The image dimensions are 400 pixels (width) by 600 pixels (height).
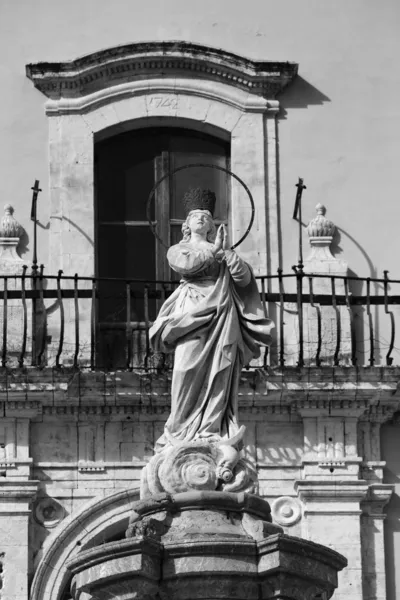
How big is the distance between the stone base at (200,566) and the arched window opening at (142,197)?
232 inches

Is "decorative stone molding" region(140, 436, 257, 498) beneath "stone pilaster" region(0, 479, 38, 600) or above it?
beneath

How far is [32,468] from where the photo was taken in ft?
66.3

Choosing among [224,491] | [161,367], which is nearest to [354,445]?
[161,367]

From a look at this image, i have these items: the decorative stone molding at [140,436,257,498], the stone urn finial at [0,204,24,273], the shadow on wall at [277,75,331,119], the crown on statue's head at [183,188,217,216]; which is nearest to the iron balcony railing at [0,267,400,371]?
the stone urn finial at [0,204,24,273]

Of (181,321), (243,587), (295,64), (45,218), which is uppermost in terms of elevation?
(295,64)

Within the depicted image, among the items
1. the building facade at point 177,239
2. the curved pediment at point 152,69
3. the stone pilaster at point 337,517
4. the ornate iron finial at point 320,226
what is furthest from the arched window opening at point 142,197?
the stone pilaster at point 337,517

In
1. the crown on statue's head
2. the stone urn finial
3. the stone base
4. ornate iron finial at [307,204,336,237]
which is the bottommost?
the stone base

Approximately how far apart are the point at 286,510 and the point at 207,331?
12.9 feet

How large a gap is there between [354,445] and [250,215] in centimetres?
223

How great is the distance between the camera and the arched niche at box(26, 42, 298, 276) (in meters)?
21.5

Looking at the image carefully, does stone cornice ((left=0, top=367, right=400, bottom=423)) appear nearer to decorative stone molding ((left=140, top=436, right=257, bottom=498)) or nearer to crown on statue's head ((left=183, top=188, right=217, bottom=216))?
→ crown on statue's head ((left=183, top=188, right=217, bottom=216))

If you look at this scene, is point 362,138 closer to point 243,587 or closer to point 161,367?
point 161,367

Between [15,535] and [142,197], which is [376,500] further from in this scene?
[142,197]

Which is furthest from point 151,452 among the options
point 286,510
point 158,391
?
point 286,510
